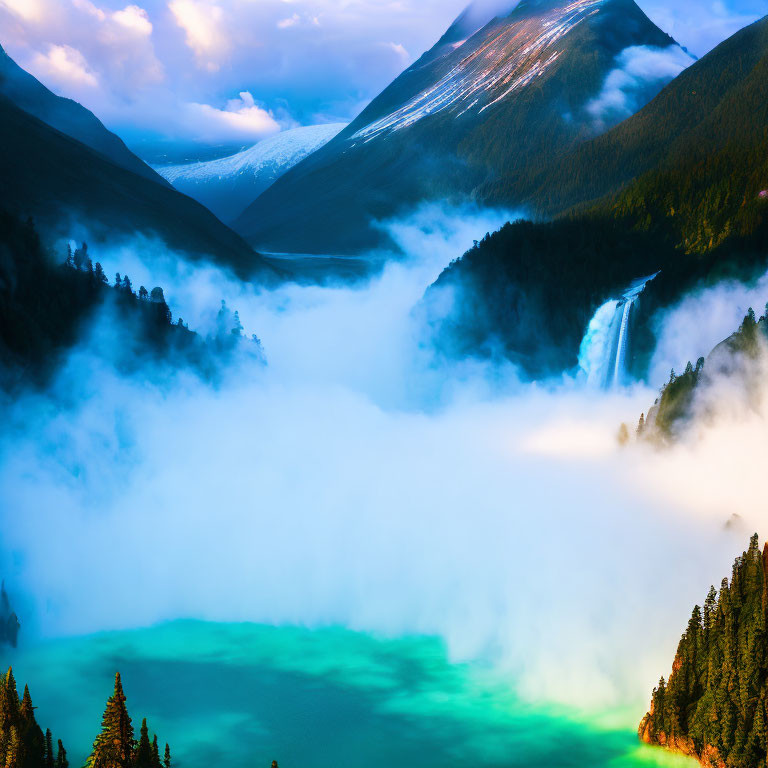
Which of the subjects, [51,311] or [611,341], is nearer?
[51,311]

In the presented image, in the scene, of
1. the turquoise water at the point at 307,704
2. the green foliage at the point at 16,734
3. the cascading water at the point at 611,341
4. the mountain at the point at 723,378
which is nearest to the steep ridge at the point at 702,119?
the cascading water at the point at 611,341

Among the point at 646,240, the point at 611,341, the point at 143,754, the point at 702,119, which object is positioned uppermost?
the point at 702,119

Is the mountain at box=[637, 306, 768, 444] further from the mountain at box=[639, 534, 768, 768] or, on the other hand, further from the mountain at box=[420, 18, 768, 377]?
the mountain at box=[420, 18, 768, 377]

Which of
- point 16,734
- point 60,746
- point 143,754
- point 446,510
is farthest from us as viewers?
point 446,510

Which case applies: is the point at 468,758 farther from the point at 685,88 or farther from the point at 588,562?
the point at 685,88

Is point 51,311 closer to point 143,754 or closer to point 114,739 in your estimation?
point 143,754

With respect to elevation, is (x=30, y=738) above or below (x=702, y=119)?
below

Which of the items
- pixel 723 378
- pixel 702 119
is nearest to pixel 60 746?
pixel 723 378
